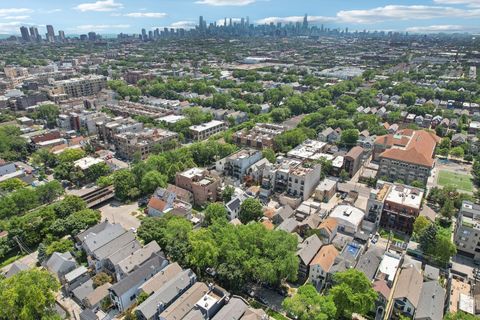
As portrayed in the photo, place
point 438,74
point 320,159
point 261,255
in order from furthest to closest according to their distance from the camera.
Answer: point 438,74
point 320,159
point 261,255

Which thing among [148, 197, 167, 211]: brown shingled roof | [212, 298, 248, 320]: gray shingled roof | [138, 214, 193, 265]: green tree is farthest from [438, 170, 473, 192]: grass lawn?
[148, 197, 167, 211]: brown shingled roof

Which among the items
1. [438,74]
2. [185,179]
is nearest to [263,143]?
[185,179]

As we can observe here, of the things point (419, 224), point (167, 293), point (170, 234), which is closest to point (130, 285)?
point (167, 293)

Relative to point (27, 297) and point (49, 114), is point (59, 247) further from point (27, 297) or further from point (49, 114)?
point (49, 114)

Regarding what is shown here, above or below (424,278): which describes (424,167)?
above

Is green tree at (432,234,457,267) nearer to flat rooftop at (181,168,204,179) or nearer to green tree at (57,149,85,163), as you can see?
flat rooftop at (181,168,204,179)

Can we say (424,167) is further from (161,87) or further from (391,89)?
(161,87)

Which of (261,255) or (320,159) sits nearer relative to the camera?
(261,255)
